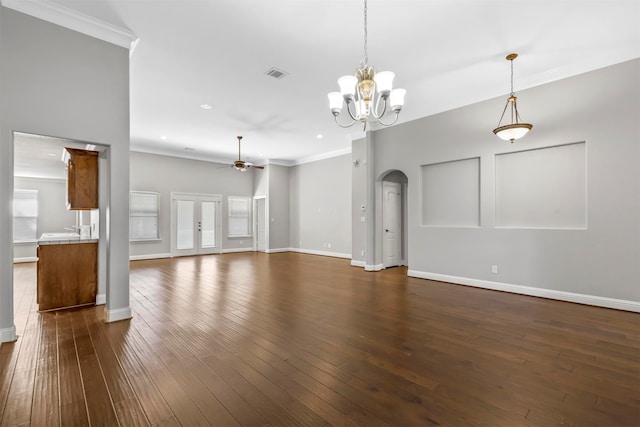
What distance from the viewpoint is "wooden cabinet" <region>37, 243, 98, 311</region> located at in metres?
3.81

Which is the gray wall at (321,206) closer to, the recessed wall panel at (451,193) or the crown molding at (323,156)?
the crown molding at (323,156)

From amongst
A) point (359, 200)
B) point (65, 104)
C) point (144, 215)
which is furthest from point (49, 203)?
point (359, 200)

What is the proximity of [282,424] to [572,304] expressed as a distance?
444 cm

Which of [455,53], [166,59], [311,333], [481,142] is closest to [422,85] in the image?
[455,53]

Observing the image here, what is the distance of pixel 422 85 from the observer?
467cm

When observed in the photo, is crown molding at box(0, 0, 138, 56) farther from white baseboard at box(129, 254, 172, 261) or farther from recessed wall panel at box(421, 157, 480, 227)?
white baseboard at box(129, 254, 172, 261)

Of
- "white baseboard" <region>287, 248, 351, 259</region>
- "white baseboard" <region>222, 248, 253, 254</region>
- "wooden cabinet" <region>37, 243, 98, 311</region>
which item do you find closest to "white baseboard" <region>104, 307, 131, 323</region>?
"wooden cabinet" <region>37, 243, 98, 311</region>

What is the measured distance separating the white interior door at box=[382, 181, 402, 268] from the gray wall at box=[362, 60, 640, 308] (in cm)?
126

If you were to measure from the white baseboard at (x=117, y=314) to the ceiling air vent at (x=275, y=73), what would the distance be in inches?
144

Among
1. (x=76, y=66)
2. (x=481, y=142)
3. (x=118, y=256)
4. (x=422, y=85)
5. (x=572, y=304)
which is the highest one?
(x=422, y=85)

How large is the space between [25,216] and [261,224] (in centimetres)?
705

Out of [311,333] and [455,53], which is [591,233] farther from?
[311,333]

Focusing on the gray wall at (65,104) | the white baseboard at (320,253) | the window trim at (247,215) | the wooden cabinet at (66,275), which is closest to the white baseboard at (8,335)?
the gray wall at (65,104)

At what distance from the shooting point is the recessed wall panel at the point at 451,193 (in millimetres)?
5254
